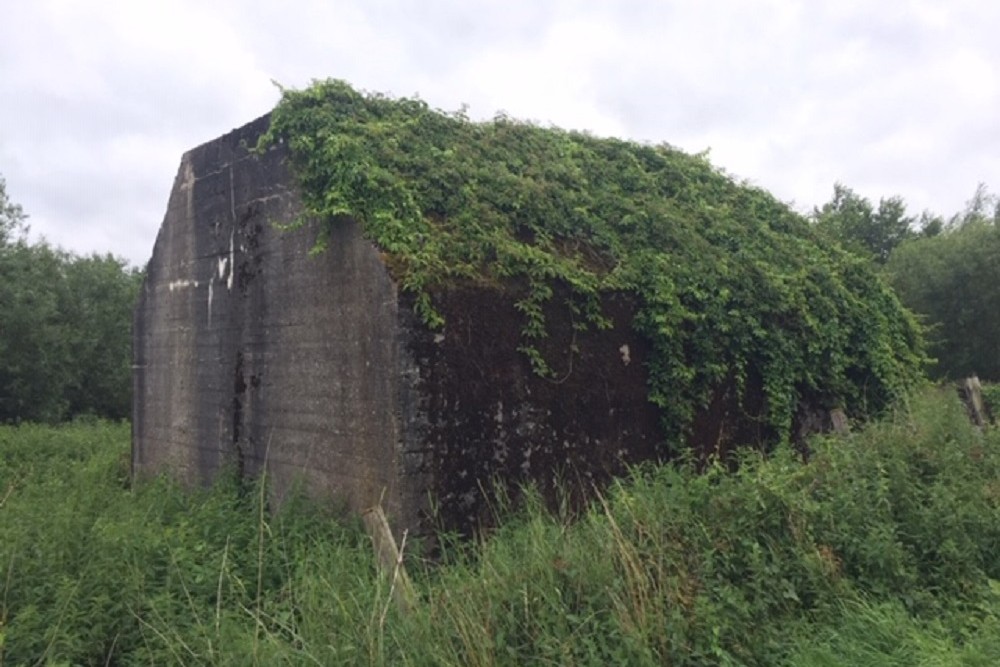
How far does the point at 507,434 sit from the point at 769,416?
302 centimetres

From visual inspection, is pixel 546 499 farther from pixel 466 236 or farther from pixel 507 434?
pixel 466 236

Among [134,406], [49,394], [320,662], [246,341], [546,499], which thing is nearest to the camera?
[320,662]

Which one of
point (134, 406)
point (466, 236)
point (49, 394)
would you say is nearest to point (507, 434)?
point (466, 236)

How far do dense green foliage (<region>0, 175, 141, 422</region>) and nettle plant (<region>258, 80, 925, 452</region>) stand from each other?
58.4 ft

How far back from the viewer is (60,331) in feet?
76.9

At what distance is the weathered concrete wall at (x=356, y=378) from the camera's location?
19.9 feet

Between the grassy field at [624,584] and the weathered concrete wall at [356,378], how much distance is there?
57 centimetres

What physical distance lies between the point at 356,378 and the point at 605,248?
2.73 meters

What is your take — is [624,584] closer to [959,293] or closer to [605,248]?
[605,248]

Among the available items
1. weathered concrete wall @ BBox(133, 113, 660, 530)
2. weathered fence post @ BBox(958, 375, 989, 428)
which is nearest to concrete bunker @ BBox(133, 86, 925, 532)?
weathered concrete wall @ BBox(133, 113, 660, 530)

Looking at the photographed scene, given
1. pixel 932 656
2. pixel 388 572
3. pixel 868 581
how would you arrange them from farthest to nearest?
pixel 388 572, pixel 868 581, pixel 932 656

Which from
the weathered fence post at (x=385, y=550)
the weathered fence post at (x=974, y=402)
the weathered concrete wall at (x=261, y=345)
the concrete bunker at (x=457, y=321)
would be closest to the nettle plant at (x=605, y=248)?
the concrete bunker at (x=457, y=321)

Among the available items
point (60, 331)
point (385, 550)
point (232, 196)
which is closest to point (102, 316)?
point (60, 331)

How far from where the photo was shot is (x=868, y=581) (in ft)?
14.5
